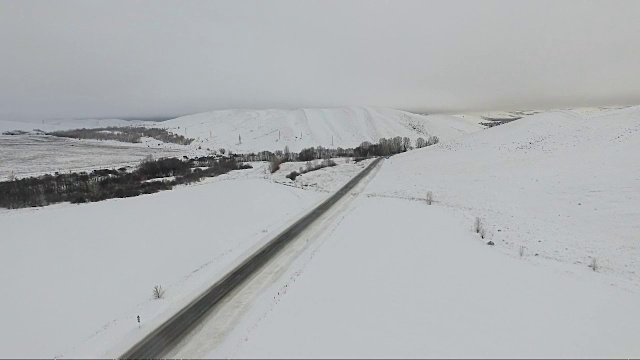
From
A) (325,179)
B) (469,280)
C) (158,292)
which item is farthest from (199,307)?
(325,179)

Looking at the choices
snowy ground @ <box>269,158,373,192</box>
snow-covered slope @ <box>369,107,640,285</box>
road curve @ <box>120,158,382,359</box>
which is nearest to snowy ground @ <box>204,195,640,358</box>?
road curve @ <box>120,158,382,359</box>

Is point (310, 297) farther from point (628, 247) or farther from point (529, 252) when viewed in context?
point (628, 247)

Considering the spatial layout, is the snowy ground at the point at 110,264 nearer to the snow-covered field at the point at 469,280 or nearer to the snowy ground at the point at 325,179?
the snow-covered field at the point at 469,280

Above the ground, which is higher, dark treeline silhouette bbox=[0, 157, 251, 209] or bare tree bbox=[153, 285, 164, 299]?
dark treeline silhouette bbox=[0, 157, 251, 209]

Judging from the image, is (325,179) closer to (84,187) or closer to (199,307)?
(84,187)

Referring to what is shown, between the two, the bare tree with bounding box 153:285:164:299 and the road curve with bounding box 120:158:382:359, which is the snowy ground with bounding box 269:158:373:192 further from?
the bare tree with bounding box 153:285:164:299
